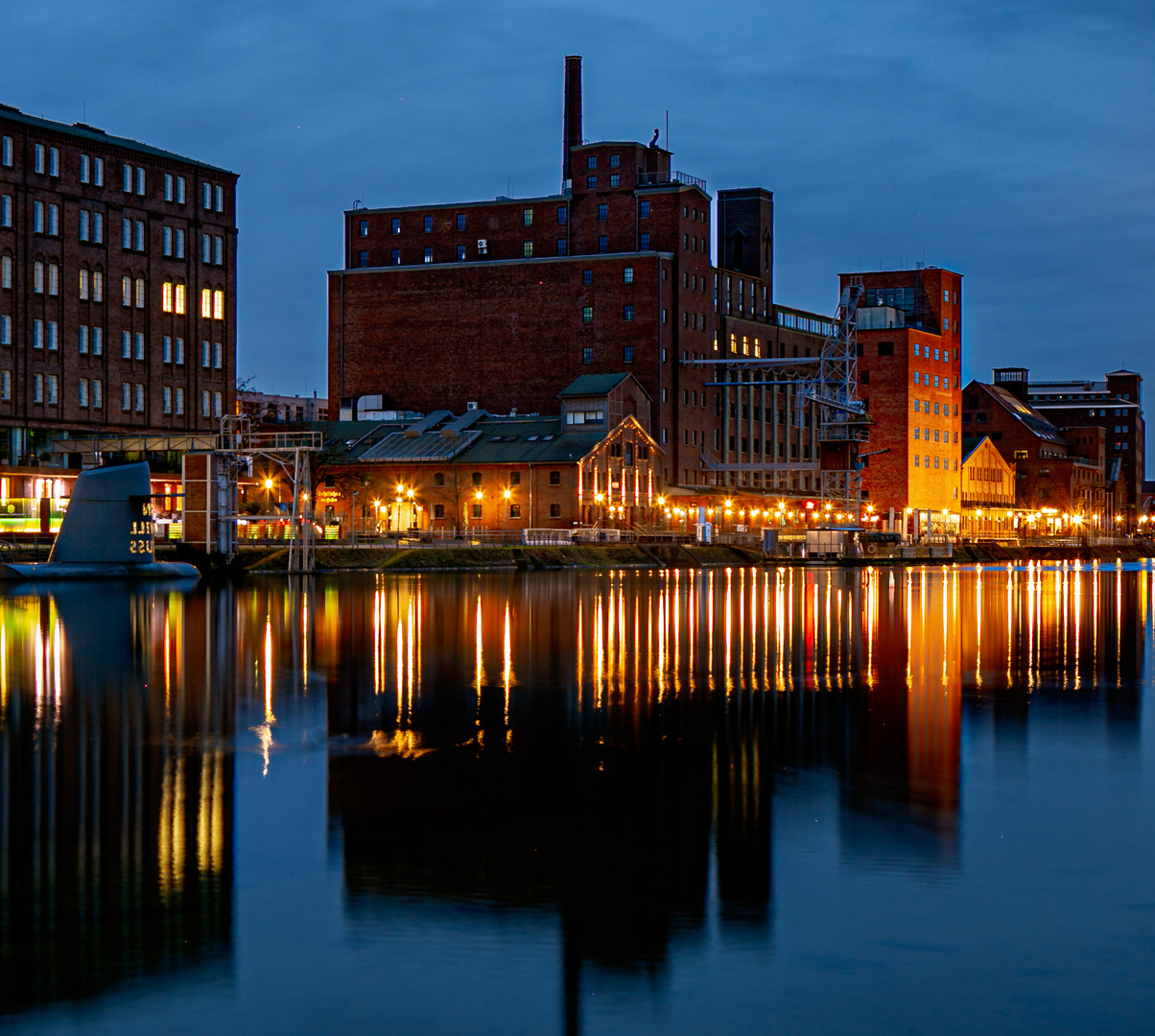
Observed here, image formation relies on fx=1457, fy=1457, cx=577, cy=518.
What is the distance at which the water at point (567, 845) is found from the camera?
413 inches

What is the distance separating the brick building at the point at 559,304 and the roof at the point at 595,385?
23.8ft

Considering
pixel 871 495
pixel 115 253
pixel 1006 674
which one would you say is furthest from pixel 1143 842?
pixel 871 495

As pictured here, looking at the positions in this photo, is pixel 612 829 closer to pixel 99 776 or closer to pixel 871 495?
pixel 99 776

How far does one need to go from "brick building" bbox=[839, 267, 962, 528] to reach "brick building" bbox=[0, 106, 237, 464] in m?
60.9

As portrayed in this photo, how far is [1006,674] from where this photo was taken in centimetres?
3181

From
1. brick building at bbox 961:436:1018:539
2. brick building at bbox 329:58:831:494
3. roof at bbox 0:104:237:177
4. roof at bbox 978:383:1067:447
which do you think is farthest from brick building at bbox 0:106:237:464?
roof at bbox 978:383:1067:447

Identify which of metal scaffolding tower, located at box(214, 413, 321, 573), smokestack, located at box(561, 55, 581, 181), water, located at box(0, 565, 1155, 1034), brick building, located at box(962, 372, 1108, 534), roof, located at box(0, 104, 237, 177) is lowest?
water, located at box(0, 565, 1155, 1034)

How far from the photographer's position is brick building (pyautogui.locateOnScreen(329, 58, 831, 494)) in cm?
12256

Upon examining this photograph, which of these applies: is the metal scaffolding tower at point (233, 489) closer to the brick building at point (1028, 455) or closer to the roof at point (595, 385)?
the roof at point (595, 385)

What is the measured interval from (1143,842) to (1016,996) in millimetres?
5479

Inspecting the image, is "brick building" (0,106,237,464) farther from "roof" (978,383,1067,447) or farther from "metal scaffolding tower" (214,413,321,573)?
"roof" (978,383,1067,447)

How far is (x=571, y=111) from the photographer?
13212 cm

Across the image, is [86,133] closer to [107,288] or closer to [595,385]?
[107,288]

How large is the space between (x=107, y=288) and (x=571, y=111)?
54.6m
